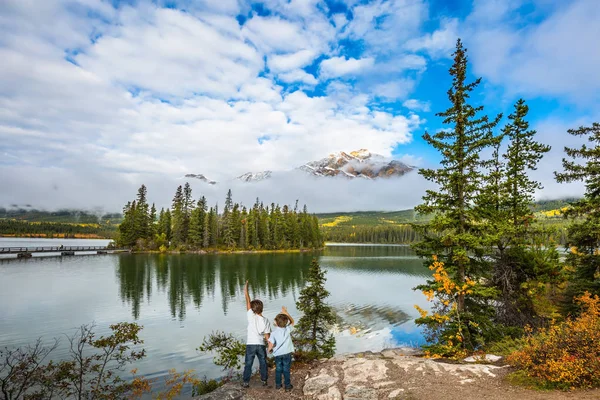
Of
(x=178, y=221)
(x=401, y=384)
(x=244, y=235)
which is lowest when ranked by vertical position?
(x=401, y=384)

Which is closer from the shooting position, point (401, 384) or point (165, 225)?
point (401, 384)

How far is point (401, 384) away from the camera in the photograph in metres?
8.84

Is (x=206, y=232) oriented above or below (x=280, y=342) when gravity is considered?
above

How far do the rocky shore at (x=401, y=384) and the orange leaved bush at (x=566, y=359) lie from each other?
1.16 ft

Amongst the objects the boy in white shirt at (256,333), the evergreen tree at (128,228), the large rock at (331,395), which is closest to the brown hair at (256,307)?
the boy in white shirt at (256,333)

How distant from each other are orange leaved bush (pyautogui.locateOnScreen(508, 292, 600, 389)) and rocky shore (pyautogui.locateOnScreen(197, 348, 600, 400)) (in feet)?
1.16

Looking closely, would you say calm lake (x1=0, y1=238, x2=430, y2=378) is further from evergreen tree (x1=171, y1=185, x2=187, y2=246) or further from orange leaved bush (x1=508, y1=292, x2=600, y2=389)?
evergreen tree (x1=171, y1=185, x2=187, y2=246)

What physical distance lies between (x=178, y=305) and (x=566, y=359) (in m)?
30.8

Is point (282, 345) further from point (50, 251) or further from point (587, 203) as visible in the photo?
point (50, 251)

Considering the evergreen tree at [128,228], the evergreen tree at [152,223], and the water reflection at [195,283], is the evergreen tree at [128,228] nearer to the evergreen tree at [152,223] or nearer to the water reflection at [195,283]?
the evergreen tree at [152,223]

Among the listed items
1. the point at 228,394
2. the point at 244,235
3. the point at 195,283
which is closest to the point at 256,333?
the point at 228,394

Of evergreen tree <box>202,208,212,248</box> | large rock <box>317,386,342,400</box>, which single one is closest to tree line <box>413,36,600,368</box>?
large rock <box>317,386,342,400</box>

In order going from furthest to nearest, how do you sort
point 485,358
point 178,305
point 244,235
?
point 244,235 < point 178,305 < point 485,358

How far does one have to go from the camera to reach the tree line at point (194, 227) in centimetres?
9419
